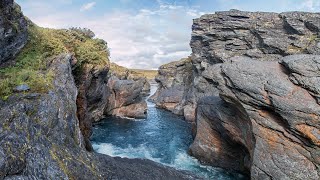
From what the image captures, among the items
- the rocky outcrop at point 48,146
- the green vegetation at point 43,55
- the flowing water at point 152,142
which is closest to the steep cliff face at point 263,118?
the flowing water at point 152,142

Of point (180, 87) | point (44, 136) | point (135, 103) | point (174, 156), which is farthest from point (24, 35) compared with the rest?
point (180, 87)

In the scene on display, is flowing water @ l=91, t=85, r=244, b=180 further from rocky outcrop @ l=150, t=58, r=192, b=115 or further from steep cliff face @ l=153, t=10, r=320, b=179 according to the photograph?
rocky outcrop @ l=150, t=58, r=192, b=115

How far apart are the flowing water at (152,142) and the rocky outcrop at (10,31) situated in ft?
57.6

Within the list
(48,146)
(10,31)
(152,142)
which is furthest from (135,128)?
(48,146)

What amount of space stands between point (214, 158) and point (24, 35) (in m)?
22.1

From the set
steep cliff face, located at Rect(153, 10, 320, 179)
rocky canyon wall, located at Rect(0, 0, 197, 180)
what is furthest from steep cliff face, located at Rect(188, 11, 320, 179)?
rocky canyon wall, located at Rect(0, 0, 197, 180)

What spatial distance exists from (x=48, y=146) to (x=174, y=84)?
79877 millimetres

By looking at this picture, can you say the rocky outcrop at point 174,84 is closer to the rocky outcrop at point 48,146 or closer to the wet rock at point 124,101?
the wet rock at point 124,101

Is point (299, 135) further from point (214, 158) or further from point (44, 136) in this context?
point (44, 136)

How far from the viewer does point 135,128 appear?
51.3 m

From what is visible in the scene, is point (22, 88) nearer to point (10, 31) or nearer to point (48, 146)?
point (48, 146)

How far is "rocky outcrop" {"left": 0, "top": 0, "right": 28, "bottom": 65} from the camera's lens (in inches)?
745

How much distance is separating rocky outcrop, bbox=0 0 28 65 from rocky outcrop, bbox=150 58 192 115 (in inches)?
2123

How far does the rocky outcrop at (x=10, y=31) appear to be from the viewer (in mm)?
18922
